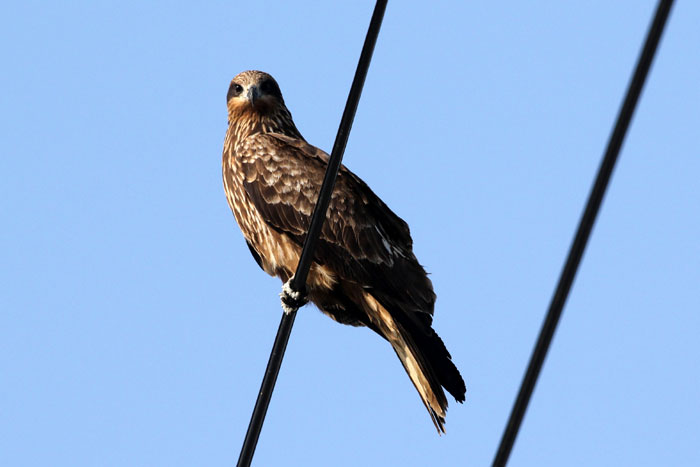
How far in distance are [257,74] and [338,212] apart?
1540mm

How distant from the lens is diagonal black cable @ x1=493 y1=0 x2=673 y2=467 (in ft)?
7.77

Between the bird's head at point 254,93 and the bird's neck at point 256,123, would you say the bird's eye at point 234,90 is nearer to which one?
the bird's head at point 254,93

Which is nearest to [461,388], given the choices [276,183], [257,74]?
[276,183]

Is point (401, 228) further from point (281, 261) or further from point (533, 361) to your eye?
point (533, 361)

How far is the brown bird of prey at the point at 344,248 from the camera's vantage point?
5.96 meters

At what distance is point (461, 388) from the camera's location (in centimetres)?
580

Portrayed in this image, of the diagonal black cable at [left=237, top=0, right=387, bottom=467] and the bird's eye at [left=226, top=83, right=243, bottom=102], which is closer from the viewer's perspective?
the diagonal black cable at [left=237, top=0, right=387, bottom=467]

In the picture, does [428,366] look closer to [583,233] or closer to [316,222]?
[316,222]

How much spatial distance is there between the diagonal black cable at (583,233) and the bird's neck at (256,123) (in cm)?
456

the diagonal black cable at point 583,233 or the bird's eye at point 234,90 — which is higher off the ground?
the bird's eye at point 234,90

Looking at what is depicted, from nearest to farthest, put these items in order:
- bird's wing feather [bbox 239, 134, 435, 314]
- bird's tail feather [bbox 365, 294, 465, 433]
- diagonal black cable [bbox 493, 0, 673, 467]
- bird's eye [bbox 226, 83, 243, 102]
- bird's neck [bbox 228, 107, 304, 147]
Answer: diagonal black cable [bbox 493, 0, 673, 467], bird's tail feather [bbox 365, 294, 465, 433], bird's wing feather [bbox 239, 134, 435, 314], bird's neck [bbox 228, 107, 304, 147], bird's eye [bbox 226, 83, 243, 102]

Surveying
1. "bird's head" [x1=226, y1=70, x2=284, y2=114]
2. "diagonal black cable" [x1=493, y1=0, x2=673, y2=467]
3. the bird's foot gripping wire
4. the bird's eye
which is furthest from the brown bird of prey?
"diagonal black cable" [x1=493, y1=0, x2=673, y2=467]

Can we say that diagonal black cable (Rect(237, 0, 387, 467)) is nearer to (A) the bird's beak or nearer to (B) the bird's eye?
(A) the bird's beak

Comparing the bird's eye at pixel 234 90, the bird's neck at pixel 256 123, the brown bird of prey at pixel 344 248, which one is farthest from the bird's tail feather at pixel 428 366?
the bird's eye at pixel 234 90
